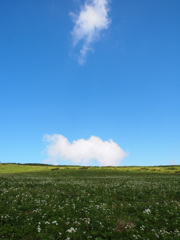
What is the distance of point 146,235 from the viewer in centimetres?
1006

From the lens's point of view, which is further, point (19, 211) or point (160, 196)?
point (160, 196)

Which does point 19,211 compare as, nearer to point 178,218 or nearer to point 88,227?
point 88,227

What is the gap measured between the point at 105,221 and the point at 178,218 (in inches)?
207

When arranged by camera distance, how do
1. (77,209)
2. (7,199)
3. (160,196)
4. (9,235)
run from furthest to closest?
(160,196) < (7,199) < (77,209) < (9,235)

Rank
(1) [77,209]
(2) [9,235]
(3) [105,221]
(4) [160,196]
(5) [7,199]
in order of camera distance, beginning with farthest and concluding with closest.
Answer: (4) [160,196], (5) [7,199], (1) [77,209], (3) [105,221], (2) [9,235]

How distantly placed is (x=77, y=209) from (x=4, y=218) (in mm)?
5106

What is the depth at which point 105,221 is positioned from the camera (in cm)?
1159

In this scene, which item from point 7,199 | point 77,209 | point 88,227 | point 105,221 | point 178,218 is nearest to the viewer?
point 88,227

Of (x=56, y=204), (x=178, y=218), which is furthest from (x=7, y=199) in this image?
(x=178, y=218)

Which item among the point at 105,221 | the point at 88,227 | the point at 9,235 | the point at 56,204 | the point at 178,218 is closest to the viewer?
the point at 9,235

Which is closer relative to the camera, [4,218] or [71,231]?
[71,231]

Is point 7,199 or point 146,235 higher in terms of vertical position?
point 7,199

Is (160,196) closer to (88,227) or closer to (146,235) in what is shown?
(146,235)

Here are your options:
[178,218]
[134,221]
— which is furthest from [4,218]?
[178,218]
